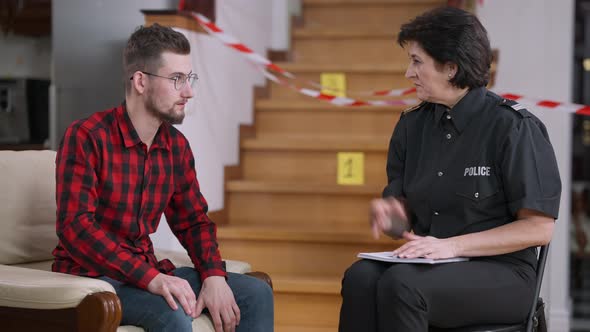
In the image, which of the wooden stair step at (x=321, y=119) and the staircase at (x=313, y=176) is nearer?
the staircase at (x=313, y=176)

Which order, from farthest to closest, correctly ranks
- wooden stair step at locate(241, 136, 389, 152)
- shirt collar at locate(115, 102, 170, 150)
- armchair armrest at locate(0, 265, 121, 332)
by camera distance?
wooden stair step at locate(241, 136, 389, 152)
shirt collar at locate(115, 102, 170, 150)
armchair armrest at locate(0, 265, 121, 332)

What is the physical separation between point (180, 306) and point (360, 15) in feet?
11.6

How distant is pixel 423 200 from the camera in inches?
85.6

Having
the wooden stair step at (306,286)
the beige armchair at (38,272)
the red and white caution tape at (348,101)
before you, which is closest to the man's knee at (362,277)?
the beige armchair at (38,272)

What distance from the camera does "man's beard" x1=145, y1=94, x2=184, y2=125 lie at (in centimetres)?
220

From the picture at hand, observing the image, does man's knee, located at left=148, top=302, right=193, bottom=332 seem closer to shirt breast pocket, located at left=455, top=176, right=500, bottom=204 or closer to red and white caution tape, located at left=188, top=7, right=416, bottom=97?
shirt breast pocket, located at left=455, top=176, right=500, bottom=204

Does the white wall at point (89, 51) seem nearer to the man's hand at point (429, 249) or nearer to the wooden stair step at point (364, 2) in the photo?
the man's hand at point (429, 249)

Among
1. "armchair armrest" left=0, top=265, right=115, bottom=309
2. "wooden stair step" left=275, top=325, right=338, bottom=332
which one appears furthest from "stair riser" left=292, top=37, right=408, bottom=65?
"armchair armrest" left=0, top=265, right=115, bottom=309

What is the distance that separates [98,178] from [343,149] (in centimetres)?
193

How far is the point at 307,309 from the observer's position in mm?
3279

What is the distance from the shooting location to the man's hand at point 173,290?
6.63 ft

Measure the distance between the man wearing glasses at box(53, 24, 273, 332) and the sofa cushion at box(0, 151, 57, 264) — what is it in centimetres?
25

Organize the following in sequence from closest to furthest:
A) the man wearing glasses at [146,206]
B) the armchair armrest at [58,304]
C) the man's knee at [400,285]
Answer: the armchair armrest at [58,304] < the man's knee at [400,285] < the man wearing glasses at [146,206]

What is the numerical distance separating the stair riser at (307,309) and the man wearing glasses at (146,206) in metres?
1.01
